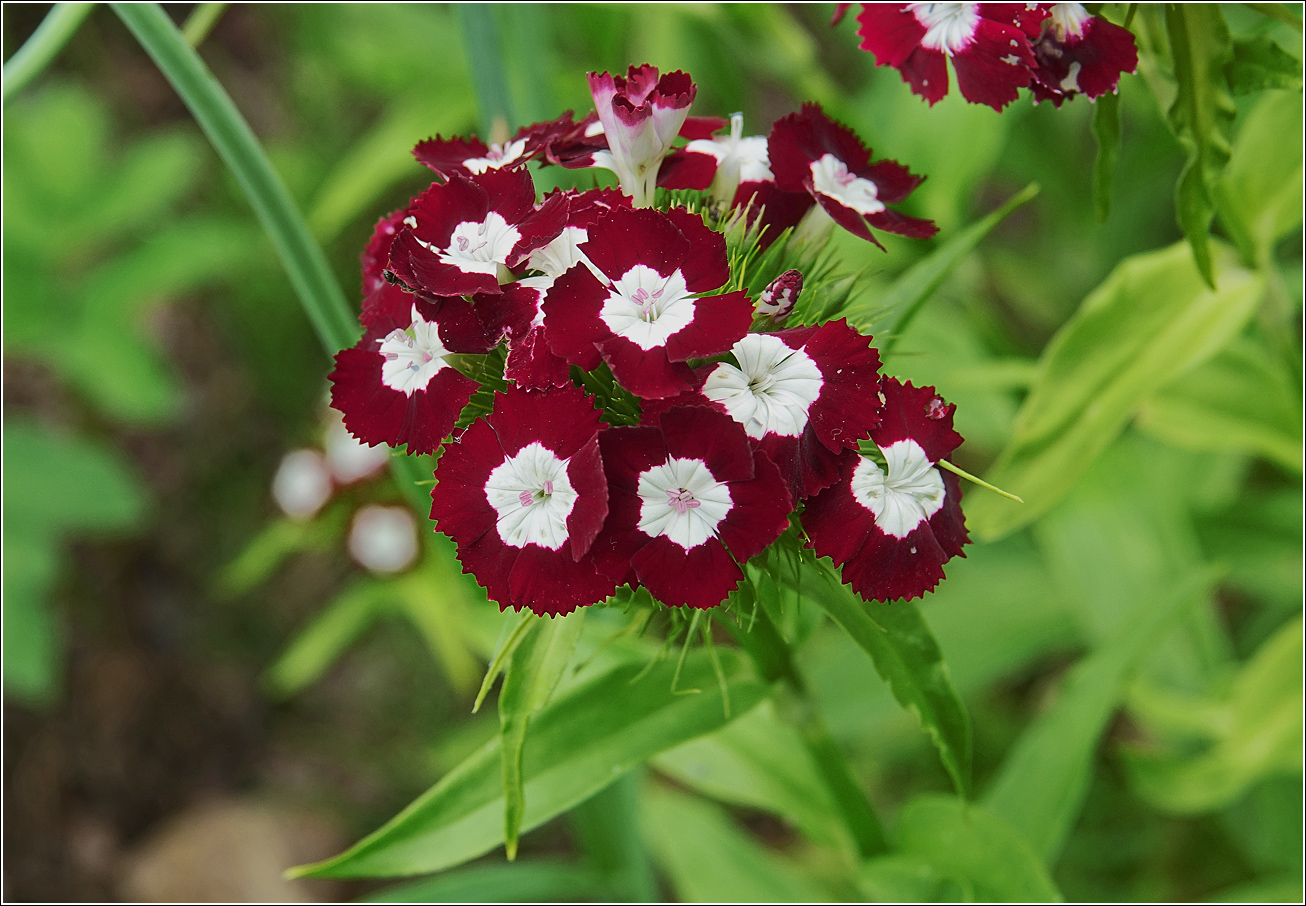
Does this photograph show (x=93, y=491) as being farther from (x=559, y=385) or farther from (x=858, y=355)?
(x=858, y=355)

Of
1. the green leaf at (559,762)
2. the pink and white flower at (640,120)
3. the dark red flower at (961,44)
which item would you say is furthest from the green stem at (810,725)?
the dark red flower at (961,44)

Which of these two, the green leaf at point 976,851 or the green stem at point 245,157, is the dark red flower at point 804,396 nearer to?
the green leaf at point 976,851

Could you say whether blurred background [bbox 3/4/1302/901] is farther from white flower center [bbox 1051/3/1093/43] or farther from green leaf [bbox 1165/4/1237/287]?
white flower center [bbox 1051/3/1093/43]

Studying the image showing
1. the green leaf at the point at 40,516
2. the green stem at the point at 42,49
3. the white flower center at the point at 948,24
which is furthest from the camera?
the green leaf at the point at 40,516

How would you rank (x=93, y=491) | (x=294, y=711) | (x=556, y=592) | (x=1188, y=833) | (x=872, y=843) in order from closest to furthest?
(x=556, y=592), (x=872, y=843), (x=1188, y=833), (x=93, y=491), (x=294, y=711)

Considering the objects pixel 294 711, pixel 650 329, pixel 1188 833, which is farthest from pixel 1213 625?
pixel 294 711
